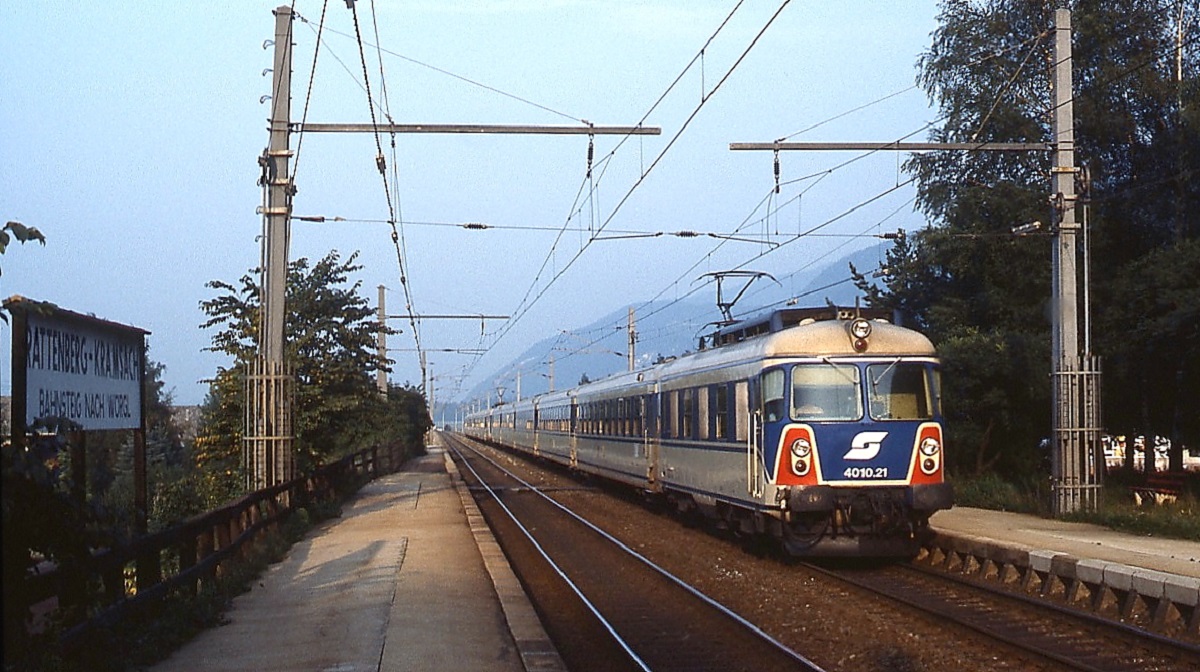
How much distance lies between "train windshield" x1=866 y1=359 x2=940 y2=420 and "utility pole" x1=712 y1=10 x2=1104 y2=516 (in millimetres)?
4484

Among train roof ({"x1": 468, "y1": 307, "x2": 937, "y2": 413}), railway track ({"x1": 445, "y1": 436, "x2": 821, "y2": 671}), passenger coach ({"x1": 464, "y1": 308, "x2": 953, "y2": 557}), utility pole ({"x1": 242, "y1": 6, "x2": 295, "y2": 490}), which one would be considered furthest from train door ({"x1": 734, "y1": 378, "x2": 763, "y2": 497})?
utility pole ({"x1": 242, "y1": 6, "x2": 295, "y2": 490})

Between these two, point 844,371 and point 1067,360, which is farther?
point 1067,360

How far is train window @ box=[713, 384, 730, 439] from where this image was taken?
647 inches

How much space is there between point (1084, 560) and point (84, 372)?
356 inches

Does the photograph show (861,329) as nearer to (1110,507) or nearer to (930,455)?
(930,455)

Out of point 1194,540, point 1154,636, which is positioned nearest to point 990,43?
point 1194,540

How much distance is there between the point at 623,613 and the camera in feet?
40.1

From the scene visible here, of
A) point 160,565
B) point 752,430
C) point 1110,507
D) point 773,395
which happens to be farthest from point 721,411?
point 160,565

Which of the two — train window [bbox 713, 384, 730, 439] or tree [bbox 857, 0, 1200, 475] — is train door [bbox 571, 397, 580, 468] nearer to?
tree [bbox 857, 0, 1200, 475]

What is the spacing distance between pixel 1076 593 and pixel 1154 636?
245 cm

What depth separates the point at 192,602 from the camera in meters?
10.3

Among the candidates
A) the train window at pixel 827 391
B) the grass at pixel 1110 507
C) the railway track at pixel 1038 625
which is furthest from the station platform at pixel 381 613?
the grass at pixel 1110 507

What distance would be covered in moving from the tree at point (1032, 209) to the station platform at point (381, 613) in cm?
1230

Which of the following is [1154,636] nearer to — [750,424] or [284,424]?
[750,424]
